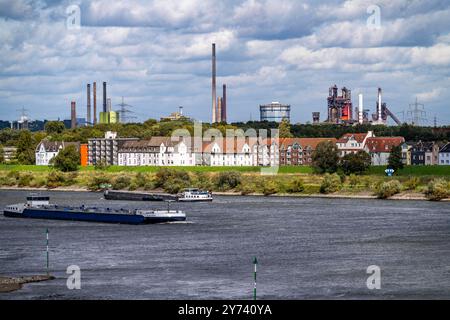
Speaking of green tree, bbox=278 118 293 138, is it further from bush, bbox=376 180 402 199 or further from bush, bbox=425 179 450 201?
bush, bbox=425 179 450 201

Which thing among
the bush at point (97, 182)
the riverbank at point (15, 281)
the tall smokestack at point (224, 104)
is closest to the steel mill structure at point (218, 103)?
the tall smokestack at point (224, 104)

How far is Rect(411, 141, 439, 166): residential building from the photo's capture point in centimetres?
11531

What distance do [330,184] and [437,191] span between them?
35.6 ft

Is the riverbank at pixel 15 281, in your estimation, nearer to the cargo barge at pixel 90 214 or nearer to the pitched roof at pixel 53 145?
the cargo barge at pixel 90 214

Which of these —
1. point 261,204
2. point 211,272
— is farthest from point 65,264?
point 261,204

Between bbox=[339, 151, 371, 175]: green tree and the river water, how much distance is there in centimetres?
2734

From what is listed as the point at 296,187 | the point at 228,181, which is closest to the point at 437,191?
the point at 296,187

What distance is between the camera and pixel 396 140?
117938 mm

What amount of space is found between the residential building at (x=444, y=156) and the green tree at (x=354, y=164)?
19019 millimetres

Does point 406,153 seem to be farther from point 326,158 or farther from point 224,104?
point 224,104

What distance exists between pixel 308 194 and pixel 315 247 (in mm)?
42898

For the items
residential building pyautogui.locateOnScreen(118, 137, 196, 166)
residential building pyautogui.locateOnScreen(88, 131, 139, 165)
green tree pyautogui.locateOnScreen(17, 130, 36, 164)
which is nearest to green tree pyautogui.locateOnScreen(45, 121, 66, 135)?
green tree pyautogui.locateOnScreen(17, 130, 36, 164)

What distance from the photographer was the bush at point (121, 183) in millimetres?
101062
